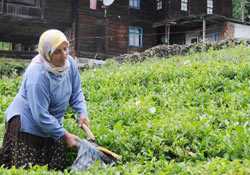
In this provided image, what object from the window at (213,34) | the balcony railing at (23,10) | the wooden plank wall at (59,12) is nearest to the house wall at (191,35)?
the window at (213,34)

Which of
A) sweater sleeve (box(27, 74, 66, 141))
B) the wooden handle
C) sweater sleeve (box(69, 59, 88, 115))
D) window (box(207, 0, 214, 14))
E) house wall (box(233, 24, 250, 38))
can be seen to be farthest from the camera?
window (box(207, 0, 214, 14))

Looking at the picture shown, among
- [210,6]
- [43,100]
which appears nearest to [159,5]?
[210,6]

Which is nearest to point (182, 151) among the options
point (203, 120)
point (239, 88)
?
point (203, 120)

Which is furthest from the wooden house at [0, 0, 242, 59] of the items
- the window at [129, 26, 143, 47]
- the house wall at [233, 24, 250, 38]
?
the house wall at [233, 24, 250, 38]

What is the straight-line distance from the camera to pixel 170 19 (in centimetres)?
2359

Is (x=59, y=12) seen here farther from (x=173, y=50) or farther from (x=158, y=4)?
(x=173, y=50)

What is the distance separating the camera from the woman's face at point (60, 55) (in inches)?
147

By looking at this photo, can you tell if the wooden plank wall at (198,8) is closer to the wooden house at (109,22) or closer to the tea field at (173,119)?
the wooden house at (109,22)

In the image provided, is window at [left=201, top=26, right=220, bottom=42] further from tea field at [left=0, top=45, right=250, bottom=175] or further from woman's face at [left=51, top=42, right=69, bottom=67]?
woman's face at [left=51, top=42, right=69, bottom=67]

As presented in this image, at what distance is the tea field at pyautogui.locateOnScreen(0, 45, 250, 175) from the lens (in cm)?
368

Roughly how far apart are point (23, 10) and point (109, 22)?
5448 millimetres

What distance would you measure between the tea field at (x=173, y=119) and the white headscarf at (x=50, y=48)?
1066 mm

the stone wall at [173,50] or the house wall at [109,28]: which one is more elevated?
the house wall at [109,28]

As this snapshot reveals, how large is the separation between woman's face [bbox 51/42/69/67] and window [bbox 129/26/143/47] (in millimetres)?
19787
